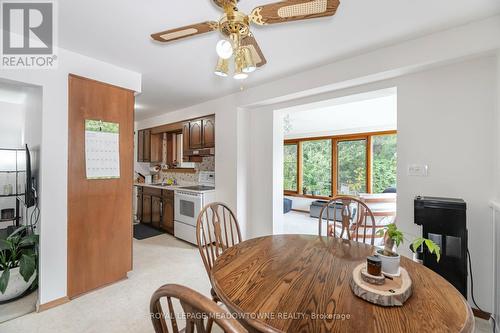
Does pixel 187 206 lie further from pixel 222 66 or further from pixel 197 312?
pixel 197 312

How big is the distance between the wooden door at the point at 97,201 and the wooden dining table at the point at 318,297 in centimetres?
173

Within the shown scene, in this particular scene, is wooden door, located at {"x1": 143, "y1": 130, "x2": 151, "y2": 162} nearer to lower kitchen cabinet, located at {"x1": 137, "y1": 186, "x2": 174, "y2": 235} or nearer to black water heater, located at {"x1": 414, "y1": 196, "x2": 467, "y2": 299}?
lower kitchen cabinet, located at {"x1": 137, "y1": 186, "x2": 174, "y2": 235}

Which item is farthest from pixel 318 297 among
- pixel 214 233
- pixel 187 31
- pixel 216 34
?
pixel 216 34

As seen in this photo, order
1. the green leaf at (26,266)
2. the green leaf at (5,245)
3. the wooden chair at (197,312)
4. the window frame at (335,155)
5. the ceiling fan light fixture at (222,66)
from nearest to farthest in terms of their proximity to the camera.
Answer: the wooden chair at (197,312) → the ceiling fan light fixture at (222,66) → the green leaf at (26,266) → the green leaf at (5,245) → the window frame at (335,155)

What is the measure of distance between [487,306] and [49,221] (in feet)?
12.8

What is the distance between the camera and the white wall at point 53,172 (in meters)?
2.03

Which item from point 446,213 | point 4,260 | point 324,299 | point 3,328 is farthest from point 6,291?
point 446,213

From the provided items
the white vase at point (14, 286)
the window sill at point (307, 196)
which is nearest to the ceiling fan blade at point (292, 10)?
the white vase at point (14, 286)

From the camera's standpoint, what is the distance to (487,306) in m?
1.90

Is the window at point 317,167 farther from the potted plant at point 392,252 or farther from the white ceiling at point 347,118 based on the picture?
the potted plant at point 392,252

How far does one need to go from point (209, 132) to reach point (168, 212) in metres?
1.69

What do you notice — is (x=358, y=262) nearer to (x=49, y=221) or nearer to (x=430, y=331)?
(x=430, y=331)

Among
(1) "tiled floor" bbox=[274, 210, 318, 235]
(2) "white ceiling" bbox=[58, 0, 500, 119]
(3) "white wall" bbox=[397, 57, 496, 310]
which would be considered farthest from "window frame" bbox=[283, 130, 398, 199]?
(2) "white ceiling" bbox=[58, 0, 500, 119]

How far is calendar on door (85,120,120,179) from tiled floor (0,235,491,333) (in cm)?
120
